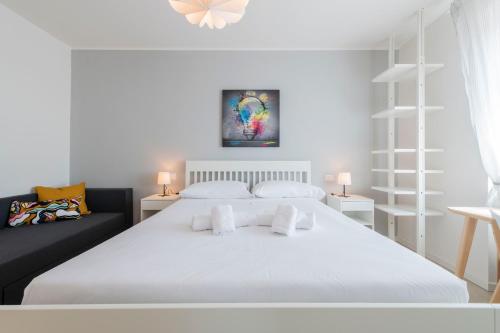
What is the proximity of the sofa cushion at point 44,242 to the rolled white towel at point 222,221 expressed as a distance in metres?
1.32

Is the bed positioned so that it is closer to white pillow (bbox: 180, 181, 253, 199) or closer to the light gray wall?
white pillow (bbox: 180, 181, 253, 199)

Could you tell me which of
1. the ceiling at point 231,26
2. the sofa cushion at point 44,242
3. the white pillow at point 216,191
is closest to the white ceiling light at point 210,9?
the ceiling at point 231,26

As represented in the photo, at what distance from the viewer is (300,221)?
63.2 inches

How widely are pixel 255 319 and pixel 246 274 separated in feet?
0.71

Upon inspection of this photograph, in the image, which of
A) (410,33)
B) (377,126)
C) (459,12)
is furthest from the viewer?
(377,126)

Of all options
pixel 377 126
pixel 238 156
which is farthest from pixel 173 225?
pixel 377 126

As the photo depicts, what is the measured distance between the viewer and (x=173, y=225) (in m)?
1.74

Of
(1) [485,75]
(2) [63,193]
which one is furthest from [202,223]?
(1) [485,75]

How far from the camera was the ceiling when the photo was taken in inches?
93.7

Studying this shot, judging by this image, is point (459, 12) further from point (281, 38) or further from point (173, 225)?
point (173, 225)

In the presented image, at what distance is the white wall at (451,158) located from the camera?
216cm

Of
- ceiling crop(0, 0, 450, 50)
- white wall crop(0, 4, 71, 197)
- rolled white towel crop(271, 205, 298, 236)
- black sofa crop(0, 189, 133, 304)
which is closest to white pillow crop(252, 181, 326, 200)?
rolled white towel crop(271, 205, 298, 236)

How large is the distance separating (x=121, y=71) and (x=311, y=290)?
3505 millimetres

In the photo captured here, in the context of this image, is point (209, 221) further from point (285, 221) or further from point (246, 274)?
point (246, 274)
